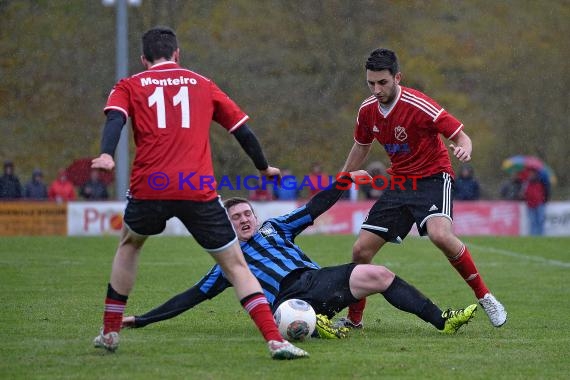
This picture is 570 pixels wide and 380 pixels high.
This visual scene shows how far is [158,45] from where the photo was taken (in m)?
6.28

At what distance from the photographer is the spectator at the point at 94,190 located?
24766mm

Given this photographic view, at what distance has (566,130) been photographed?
113 ft

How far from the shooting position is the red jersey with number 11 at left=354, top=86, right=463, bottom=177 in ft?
26.0

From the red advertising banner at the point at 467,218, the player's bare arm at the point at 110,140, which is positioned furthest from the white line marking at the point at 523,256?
the player's bare arm at the point at 110,140

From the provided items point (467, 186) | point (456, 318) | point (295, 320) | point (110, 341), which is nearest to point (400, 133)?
point (456, 318)

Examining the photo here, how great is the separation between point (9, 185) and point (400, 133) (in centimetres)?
1712

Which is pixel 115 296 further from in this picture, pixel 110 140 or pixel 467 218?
pixel 467 218

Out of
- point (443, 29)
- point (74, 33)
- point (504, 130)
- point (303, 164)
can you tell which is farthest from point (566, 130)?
point (74, 33)

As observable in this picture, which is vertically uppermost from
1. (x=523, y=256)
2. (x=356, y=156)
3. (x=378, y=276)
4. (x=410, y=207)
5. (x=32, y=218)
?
(x=356, y=156)

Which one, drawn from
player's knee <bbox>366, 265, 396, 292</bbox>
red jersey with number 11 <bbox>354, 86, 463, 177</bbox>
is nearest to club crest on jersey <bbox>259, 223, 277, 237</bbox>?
player's knee <bbox>366, 265, 396, 292</bbox>

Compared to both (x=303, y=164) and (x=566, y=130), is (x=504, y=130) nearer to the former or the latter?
(x=566, y=130)

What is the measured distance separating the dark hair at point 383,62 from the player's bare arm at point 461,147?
685 millimetres

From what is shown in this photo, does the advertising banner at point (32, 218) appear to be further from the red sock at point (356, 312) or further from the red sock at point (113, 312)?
the red sock at point (113, 312)

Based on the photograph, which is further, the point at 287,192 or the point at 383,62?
the point at 287,192
